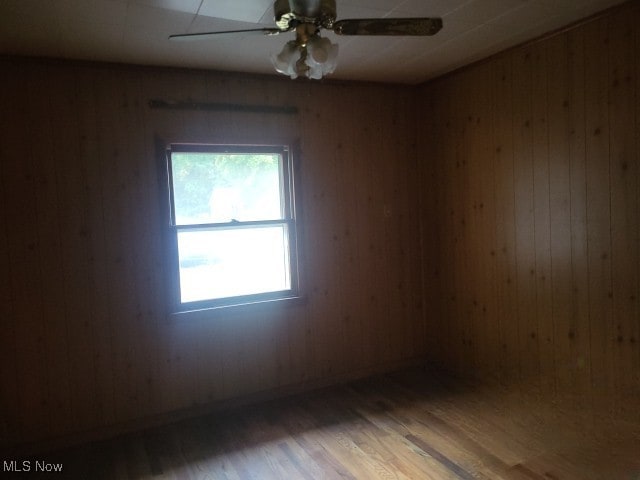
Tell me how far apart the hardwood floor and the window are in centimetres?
89

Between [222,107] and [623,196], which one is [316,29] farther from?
[623,196]

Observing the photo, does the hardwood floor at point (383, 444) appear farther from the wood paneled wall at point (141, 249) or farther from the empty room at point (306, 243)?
the wood paneled wall at point (141, 249)

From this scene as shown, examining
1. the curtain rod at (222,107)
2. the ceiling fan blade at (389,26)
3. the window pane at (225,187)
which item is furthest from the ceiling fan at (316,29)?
the window pane at (225,187)

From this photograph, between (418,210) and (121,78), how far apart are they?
2.58 metres

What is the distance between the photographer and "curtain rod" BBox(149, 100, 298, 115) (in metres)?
3.17

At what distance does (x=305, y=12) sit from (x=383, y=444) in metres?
2.38

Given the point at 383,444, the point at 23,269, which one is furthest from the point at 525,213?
the point at 23,269

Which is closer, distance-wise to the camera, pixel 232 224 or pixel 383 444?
pixel 383 444

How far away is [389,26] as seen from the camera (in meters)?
1.88

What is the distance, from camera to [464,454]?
2.62 meters

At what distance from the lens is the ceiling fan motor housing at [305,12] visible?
5.65 feet

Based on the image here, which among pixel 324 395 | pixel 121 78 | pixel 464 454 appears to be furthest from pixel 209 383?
pixel 121 78

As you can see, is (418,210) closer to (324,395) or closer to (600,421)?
(324,395)

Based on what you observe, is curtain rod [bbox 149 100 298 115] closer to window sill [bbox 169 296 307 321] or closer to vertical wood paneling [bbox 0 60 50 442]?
vertical wood paneling [bbox 0 60 50 442]
